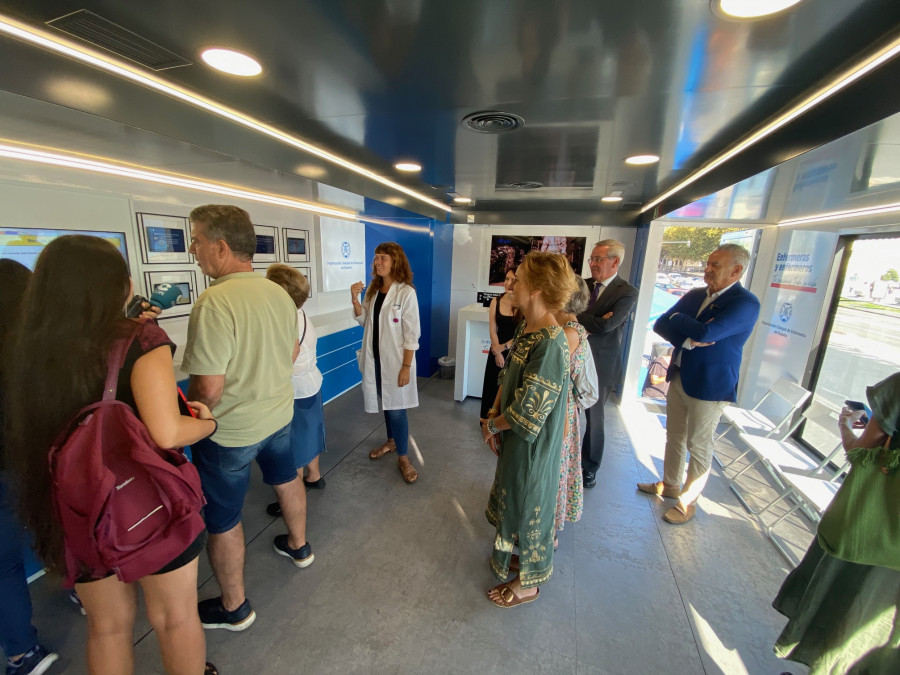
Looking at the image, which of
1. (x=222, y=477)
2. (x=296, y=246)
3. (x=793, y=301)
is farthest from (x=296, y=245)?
(x=793, y=301)

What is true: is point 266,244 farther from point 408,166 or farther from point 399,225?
point 399,225

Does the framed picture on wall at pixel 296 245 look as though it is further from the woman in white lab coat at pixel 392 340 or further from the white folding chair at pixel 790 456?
the white folding chair at pixel 790 456

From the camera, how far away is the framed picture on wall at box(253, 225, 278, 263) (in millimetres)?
2934

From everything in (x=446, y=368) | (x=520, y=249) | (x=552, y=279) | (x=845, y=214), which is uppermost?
(x=845, y=214)

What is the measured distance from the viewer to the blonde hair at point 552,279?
151 centimetres

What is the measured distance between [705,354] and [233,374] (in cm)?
258

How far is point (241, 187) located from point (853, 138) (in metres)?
3.36

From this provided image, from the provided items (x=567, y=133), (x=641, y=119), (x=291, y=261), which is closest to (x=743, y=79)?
(x=641, y=119)

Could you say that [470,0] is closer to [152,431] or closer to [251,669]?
[152,431]

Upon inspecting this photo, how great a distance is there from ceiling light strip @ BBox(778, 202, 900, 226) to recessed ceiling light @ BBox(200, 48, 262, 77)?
385 centimetres

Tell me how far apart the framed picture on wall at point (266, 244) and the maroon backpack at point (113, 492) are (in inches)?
88.5

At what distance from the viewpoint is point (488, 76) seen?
1378 mm

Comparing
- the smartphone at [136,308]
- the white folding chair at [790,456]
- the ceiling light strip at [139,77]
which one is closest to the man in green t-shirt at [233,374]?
the smartphone at [136,308]

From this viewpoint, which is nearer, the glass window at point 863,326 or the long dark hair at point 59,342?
the long dark hair at point 59,342
